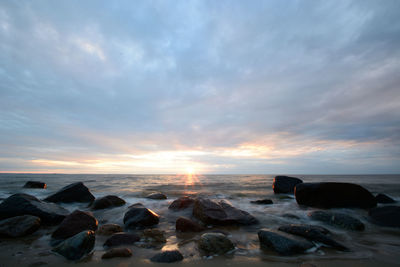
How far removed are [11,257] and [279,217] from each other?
21.4 ft

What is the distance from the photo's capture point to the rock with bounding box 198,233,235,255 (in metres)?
3.06

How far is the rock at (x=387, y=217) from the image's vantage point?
4.93 meters

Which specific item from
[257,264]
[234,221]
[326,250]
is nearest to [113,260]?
[257,264]

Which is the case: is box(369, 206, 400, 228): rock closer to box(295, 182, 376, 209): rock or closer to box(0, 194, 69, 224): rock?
box(295, 182, 376, 209): rock

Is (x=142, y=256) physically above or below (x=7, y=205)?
below

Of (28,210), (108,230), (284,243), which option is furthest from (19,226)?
(284,243)

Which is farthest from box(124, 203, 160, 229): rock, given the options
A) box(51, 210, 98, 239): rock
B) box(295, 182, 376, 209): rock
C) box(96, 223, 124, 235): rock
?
box(295, 182, 376, 209): rock

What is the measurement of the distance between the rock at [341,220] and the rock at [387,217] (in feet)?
3.60

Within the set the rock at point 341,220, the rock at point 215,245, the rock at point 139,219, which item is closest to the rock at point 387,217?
the rock at point 341,220

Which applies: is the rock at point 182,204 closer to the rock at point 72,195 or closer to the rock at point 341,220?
the rock at point 341,220

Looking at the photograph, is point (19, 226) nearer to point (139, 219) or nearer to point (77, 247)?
point (77, 247)

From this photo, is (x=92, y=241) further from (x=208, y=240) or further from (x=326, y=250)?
(x=326, y=250)

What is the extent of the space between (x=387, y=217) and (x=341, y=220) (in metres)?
1.66

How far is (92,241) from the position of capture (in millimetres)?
3260
